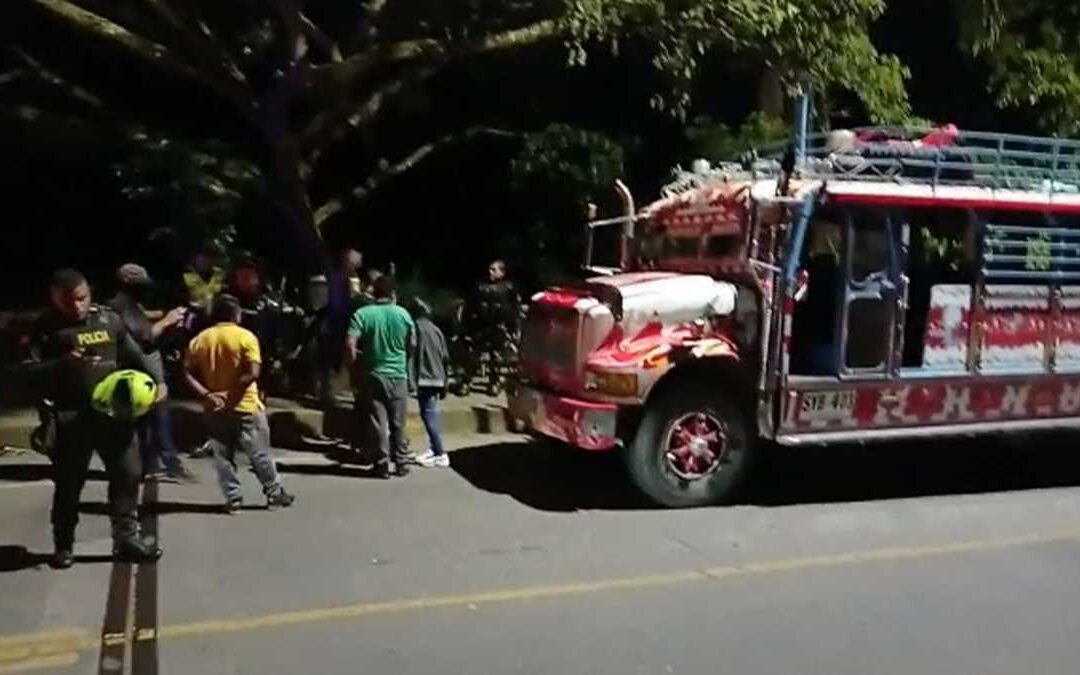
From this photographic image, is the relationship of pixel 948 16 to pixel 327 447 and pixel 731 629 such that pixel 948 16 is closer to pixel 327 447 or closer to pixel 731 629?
pixel 327 447

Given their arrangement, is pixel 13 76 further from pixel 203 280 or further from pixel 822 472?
pixel 822 472

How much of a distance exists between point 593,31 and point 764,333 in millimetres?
4510

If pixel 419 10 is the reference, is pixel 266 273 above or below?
below

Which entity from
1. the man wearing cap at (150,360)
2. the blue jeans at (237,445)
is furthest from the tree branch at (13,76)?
the blue jeans at (237,445)

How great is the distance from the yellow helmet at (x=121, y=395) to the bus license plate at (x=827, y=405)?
4426 mm

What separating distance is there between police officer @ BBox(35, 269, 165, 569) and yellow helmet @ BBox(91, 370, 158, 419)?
0.04m

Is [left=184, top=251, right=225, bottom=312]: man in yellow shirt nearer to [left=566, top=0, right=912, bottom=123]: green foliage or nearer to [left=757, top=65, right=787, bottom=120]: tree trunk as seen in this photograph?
[left=566, top=0, right=912, bottom=123]: green foliage

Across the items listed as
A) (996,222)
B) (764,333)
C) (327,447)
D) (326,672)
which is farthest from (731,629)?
(327,447)

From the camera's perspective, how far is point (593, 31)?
13.0 meters

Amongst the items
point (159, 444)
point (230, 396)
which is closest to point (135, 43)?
point (159, 444)

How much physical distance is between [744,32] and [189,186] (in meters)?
5.50

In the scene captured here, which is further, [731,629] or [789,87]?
[789,87]

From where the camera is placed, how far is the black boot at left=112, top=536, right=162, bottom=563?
7855mm

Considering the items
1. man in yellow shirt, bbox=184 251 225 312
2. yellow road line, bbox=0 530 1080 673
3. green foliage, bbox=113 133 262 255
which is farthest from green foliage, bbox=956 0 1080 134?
man in yellow shirt, bbox=184 251 225 312
